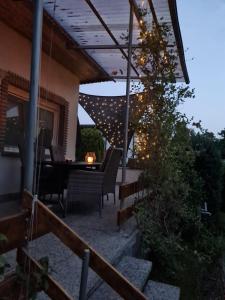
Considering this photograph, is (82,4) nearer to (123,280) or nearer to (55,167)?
(55,167)

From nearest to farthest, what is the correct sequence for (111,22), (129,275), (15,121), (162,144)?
(129,275), (162,144), (111,22), (15,121)

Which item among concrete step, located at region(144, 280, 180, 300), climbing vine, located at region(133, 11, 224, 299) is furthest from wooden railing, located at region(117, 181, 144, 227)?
concrete step, located at region(144, 280, 180, 300)

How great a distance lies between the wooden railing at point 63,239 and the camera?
1.99 meters

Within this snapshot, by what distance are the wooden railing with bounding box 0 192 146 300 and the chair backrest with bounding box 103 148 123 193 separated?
322 centimetres

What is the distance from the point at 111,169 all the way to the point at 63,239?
3556 millimetres

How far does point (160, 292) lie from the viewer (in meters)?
3.51

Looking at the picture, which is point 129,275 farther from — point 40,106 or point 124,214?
point 40,106

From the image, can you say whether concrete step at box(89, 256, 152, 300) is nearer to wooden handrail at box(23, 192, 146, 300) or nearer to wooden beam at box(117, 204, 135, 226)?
wooden beam at box(117, 204, 135, 226)

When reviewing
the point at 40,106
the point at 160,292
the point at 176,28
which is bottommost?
the point at 160,292

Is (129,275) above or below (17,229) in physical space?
below

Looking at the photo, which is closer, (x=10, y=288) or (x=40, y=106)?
(x=10, y=288)

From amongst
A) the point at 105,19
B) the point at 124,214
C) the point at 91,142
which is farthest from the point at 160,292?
the point at 91,142

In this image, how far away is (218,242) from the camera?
18.9 ft

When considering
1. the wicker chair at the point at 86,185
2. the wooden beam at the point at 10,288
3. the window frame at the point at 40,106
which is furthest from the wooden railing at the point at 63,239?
the window frame at the point at 40,106
